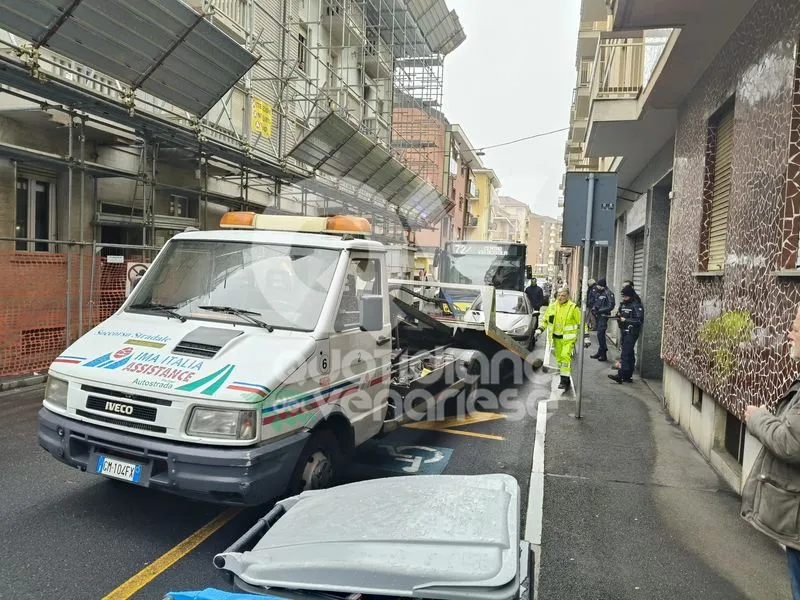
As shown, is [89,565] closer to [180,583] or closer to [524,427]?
[180,583]

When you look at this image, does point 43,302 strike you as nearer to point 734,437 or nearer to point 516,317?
point 516,317

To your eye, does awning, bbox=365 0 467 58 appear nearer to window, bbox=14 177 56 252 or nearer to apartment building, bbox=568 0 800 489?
apartment building, bbox=568 0 800 489

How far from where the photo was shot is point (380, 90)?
25.4m

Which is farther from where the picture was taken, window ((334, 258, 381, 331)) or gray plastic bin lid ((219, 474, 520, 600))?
window ((334, 258, 381, 331))

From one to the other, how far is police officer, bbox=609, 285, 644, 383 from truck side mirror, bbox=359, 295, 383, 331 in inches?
284

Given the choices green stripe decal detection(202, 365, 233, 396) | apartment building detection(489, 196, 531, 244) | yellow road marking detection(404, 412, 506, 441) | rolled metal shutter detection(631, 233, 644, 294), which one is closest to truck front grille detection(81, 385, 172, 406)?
green stripe decal detection(202, 365, 233, 396)

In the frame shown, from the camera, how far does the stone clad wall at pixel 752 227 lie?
4617mm

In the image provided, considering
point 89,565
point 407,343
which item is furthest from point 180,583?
point 407,343

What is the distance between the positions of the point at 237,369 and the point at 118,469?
973 mm

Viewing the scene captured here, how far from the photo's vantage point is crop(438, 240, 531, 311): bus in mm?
17000

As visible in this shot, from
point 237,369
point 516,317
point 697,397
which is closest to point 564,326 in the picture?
point 697,397

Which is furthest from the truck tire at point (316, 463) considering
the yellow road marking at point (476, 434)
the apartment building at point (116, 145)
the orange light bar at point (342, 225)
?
the apartment building at point (116, 145)

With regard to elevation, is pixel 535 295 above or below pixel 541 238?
below

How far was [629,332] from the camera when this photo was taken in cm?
1056
